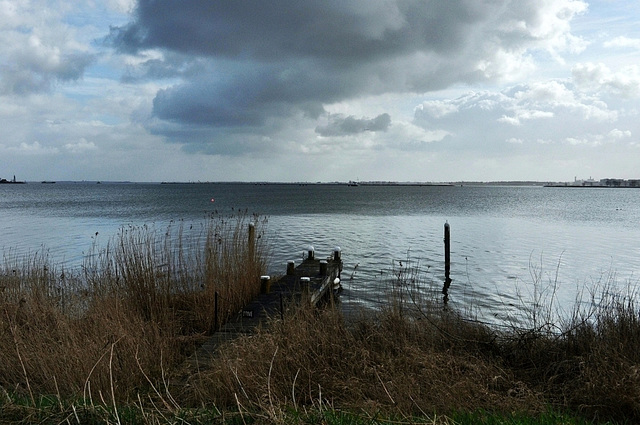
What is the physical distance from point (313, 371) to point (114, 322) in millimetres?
3687

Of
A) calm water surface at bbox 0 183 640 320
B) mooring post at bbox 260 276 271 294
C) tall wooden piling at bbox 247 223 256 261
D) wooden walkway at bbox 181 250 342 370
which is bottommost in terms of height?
calm water surface at bbox 0 183 640 320

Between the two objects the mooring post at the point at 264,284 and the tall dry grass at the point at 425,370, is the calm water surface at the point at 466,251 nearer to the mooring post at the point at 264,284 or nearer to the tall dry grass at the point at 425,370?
the tall dry grass at the point at 425,370

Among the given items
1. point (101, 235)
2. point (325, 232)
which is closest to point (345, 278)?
point (325, 232)

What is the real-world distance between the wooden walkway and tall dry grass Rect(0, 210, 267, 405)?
18.8 inches

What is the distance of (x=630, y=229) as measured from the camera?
3478 cm

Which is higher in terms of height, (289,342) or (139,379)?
(289,342)

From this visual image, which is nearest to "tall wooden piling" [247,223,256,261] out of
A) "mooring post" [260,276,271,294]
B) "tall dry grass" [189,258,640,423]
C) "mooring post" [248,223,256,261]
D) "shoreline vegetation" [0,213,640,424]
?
"mooring post" [248,223,256,261]

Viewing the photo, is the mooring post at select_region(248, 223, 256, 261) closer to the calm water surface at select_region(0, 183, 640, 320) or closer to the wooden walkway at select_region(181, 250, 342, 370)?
the wooden walkway at select_region(181, 250, 342, 370)

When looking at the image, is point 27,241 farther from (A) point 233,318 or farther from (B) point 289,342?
(B) point 289,342

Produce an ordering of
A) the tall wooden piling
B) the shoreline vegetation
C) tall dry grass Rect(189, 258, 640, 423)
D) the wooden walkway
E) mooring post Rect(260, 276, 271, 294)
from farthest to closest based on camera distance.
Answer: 1. the tall wooden piling
2. mooring post Rect(260, 276, 271, 294)
3. the wooden walkway
4. tall dry grass Rect(189, 258, 640, 423)
5. the shoreline vegetation

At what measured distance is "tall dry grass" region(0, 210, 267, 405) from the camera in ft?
19.0

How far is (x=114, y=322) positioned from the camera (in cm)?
730

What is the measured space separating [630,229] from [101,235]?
39642 millimetres

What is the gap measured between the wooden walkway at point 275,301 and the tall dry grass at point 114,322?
0.48m
